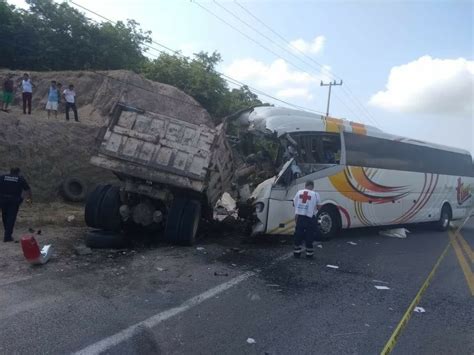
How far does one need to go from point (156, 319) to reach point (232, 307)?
1.01 m

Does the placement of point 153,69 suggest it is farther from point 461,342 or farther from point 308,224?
point 461,342

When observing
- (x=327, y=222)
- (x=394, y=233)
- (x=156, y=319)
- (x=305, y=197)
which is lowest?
(x=156, y=319)

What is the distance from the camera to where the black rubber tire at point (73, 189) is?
41.6 ft

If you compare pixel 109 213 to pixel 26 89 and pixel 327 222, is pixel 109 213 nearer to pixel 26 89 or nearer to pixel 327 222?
pixel 327 222

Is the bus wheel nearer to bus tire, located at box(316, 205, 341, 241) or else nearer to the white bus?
the white bus

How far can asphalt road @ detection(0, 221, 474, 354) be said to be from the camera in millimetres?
4434

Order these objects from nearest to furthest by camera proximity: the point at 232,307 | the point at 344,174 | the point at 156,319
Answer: the point at 156,319 < the point at 232,307 < the point at 344,174

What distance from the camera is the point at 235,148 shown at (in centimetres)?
1116

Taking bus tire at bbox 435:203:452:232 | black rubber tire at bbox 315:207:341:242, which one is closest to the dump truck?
black rubber tire at bbox 315:207:341:242

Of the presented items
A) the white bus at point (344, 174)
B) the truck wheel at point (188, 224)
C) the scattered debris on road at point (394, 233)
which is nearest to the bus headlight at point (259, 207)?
the white bus at point (344, 174)

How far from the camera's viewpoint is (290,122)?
10.4 metres

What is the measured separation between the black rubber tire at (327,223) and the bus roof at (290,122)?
1.96m

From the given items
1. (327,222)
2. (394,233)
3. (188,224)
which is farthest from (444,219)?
(188,224)

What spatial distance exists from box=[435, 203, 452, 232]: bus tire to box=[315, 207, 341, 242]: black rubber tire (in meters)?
5.86
